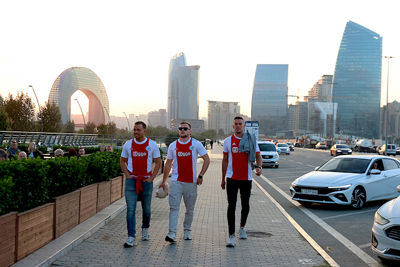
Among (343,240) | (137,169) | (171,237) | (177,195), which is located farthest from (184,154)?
(343,240)

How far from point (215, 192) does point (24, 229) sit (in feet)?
32.9

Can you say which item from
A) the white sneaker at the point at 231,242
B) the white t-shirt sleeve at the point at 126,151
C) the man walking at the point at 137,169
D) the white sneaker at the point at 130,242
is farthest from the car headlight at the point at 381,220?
the white t-shirt sleeve at the point at 126,151

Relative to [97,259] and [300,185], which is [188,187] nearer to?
[97,259]

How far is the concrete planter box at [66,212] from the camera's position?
7.24 meters

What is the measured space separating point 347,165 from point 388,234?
724 centimetres

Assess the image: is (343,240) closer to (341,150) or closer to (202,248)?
(202,248)

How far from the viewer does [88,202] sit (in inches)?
355

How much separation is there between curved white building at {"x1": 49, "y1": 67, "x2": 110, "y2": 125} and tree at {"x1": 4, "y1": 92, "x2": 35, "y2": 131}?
91.9 m

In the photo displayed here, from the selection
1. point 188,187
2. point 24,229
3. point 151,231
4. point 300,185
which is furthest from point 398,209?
point 300,185

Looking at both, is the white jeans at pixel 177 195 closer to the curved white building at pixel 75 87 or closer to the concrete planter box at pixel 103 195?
the concrete planter box at pixel 103 195

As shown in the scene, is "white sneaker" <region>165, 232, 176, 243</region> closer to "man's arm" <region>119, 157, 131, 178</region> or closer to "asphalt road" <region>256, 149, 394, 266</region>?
"man's arm" <region>119, 157, 131, 178</region>

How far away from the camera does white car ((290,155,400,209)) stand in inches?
475

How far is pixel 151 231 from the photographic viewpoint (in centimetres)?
864

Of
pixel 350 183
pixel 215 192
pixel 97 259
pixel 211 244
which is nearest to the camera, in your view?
pixel 97 259
